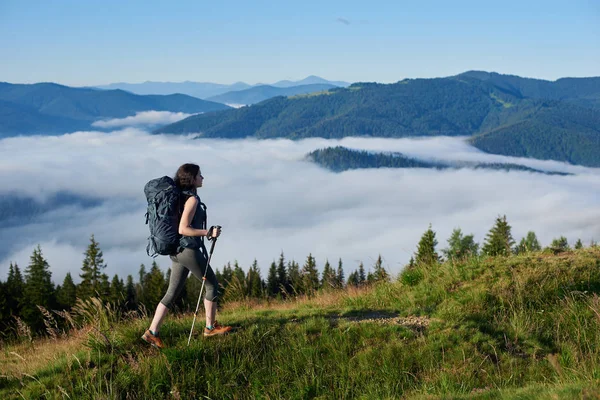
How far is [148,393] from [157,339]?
92 centimetres

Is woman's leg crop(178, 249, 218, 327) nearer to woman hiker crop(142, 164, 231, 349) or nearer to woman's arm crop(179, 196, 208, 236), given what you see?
woman hiker crop(142, 164, 231, 349)

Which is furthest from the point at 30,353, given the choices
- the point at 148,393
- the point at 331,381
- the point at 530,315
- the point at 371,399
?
the point at 530,315

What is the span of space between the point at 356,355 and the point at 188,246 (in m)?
2.67

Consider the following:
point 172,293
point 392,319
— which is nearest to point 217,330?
point 172,293

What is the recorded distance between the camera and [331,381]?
6.29 metres

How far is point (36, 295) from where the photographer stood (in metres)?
36.3

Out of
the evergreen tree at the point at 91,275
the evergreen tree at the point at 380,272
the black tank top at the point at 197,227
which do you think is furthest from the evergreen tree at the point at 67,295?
the black tank top at the point at 197,227

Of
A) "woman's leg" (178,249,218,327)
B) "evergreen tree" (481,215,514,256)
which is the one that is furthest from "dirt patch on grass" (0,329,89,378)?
"evergreen tree" (481,215,514,256)

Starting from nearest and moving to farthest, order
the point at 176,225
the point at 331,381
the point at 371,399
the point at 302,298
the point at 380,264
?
the point at 371,399
the point at 331,381
the point at 176,225
the point at 302,298
the point at 380,264

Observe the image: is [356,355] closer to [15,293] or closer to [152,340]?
[152,340]

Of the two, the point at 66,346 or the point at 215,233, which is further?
the point at 66,346

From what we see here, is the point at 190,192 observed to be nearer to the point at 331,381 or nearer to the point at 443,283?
the point at 331,381

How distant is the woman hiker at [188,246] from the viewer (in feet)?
21.4

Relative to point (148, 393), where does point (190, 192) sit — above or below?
above
